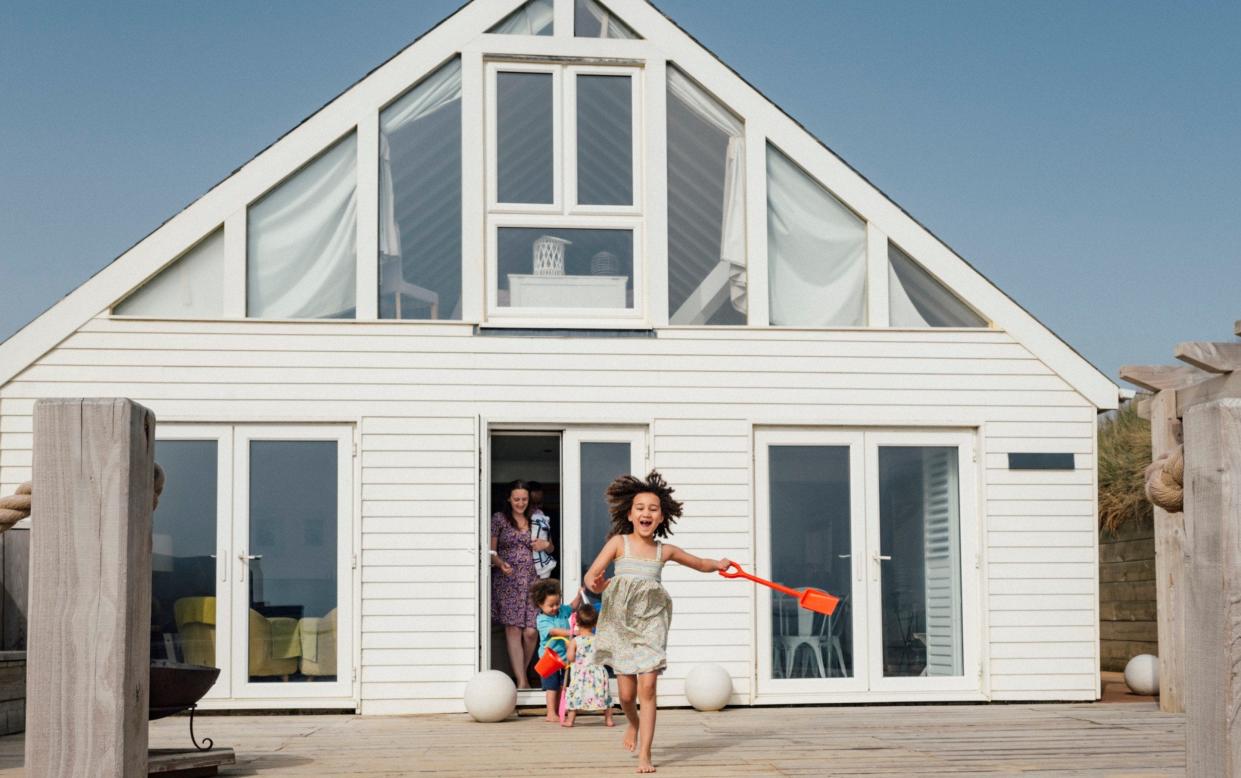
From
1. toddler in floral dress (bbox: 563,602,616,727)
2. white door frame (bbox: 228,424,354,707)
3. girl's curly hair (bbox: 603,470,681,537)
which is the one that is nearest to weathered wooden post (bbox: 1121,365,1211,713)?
toddler in floral dress (bbox: 563,602,616,727)

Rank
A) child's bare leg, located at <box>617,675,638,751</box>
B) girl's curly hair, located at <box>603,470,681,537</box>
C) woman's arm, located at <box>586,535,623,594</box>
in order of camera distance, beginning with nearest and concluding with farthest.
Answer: woman's arm, located at <box>586,535,623,594</box>, child's bare leg, located at <box>617,675,638,751</box>, girl's curly hair, located at <box>603,470,681,537</box>

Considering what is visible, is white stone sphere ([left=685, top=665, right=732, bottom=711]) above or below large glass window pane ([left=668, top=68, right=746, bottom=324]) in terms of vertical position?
below

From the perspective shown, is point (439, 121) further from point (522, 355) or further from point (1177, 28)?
point (1177, 28)

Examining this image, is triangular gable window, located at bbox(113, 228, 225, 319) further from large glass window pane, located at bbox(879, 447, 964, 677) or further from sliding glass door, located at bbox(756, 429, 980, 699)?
large glass window pane, located at bbox(879, 447, 964, 677)

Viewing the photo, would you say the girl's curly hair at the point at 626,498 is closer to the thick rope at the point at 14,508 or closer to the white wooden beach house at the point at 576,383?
the white wooden beach house at the point at 576,383

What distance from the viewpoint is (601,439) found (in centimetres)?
1134

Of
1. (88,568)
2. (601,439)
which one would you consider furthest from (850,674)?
(88,568)

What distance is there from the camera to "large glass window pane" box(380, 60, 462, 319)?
11.4 metres

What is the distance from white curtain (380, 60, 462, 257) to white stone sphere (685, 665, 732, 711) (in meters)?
3.85

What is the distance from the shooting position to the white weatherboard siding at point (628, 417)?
11.0 metres

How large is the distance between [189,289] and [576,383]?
9.67 ft

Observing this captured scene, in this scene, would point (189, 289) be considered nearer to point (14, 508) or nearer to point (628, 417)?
point (628, 417)

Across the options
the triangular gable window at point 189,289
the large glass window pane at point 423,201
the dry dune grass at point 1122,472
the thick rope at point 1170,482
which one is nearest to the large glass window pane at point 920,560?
the dry dune grass at point 1122,472

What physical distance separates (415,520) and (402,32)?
378 centimetres
